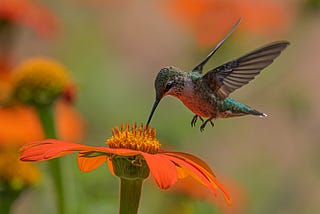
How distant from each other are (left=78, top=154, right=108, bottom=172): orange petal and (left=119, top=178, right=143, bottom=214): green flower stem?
0.07m

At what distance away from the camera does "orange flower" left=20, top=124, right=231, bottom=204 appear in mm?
1327

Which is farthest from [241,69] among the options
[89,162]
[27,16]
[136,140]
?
[27,16]

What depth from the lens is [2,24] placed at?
3023 mm

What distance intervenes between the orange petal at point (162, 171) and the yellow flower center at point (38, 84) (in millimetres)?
886

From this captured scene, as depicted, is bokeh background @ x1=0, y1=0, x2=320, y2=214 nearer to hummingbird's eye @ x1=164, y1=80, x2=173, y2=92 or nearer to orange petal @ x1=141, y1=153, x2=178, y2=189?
hummingbird's eye @ x1=164, y1=80, x2=173, y2=92

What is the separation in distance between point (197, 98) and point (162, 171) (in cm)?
50

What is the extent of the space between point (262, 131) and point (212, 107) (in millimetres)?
2934

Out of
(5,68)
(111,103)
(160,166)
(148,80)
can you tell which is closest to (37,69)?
(5,68)

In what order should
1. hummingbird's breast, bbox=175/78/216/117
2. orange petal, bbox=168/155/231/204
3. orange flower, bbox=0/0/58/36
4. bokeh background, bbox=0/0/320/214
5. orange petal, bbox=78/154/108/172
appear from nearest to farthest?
orange petal, bbox=168/155/231/204 < orange petal, bbox=78/154/108/172 < hummingbird's breast, bbox=175/78/216/117 < bokeh background, bbox=0/0/320/214 < orange flower, bbox=0/0/58/36

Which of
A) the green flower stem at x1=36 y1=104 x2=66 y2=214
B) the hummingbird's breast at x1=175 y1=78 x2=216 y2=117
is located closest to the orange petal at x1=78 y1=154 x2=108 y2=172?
the hummingbird's breast at x1=175 y1=78 x2=216 y2=117

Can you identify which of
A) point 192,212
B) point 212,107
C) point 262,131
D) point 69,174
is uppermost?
point 212,107

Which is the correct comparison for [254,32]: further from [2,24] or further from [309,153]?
[2,24]

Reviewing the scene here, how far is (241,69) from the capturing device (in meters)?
1.72

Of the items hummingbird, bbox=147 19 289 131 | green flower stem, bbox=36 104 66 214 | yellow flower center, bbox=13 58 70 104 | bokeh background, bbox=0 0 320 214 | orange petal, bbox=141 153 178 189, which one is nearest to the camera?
orange petal, bbox=141 153 178 189
